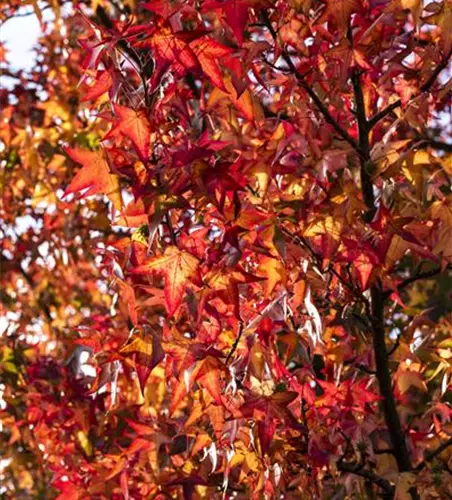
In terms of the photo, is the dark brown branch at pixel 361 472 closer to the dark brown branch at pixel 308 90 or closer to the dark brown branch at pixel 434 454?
the dark brown branch at pixel 434 454

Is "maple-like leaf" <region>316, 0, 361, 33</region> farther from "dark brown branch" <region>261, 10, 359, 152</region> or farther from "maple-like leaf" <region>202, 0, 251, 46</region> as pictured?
"maple-like leaf" <region>202, 0, 251, 46</region>

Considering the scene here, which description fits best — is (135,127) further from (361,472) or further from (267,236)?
(361,472)

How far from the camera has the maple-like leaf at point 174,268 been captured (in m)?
1.72

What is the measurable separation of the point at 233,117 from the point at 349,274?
1.82ft

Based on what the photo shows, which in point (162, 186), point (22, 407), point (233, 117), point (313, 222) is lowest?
point (22, 407)

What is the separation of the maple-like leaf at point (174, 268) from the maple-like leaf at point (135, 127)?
0.69 ft

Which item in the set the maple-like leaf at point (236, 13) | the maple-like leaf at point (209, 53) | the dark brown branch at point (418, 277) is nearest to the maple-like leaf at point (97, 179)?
the maple-like leaf at point (209, 53)

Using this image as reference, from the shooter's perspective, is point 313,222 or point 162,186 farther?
point 313,222

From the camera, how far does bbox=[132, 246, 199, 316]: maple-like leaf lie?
5.65ft

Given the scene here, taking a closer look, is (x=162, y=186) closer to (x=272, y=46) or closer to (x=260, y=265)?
(x=260, y=265)

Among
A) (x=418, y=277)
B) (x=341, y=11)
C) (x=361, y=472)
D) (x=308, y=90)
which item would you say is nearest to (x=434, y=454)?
(x=361, y=472)

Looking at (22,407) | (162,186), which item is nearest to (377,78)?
(162,186)

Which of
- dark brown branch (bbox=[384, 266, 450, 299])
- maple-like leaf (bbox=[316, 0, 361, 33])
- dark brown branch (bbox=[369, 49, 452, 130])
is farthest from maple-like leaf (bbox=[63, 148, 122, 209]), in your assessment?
dark brown branch (bbox=[384, 266, 450, 299])

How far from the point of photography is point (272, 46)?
6.64 ft
